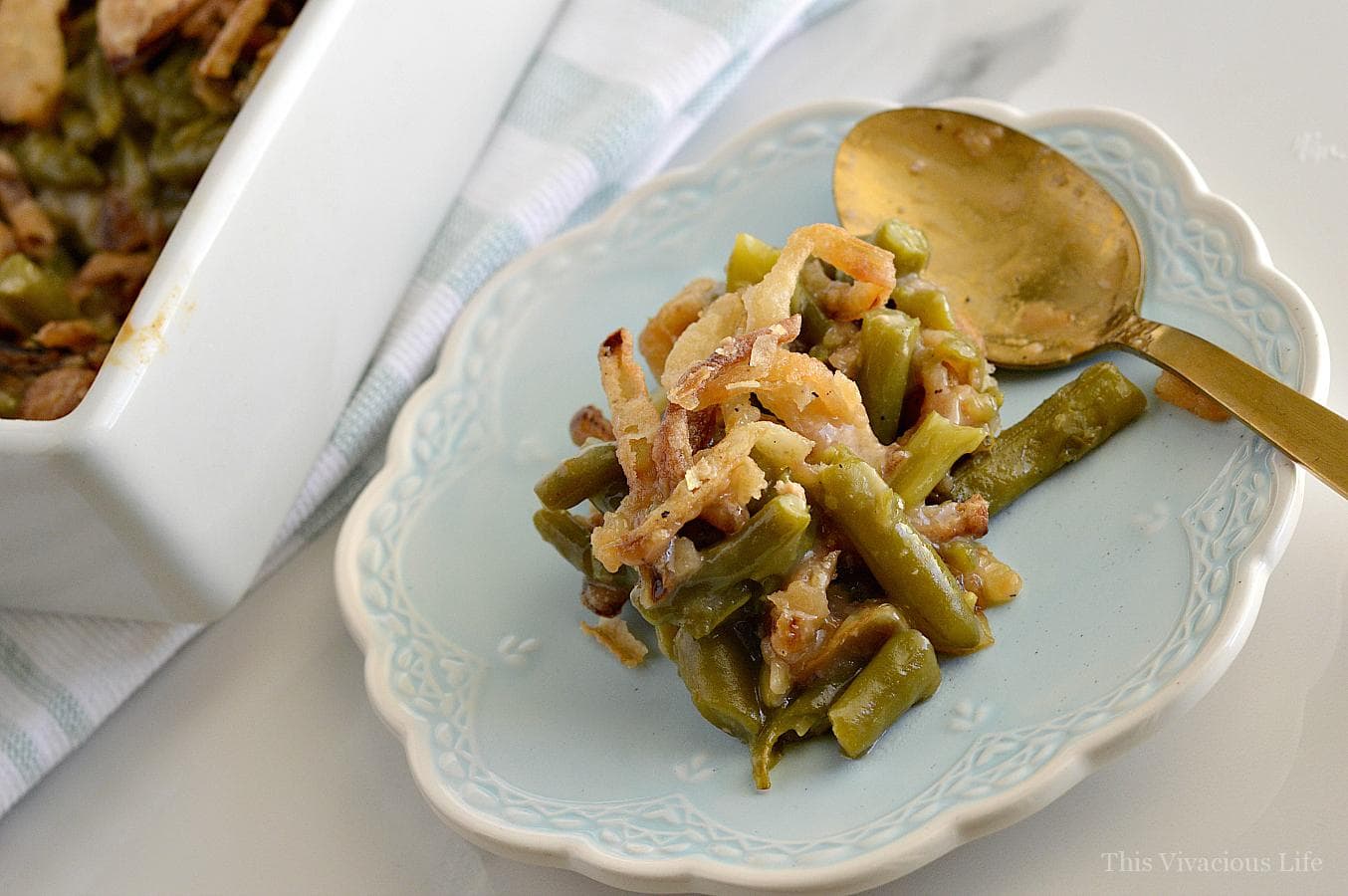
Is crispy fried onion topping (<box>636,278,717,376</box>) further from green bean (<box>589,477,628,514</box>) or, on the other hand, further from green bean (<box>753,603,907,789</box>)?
green bean (<box>753,603,907,789</box>)

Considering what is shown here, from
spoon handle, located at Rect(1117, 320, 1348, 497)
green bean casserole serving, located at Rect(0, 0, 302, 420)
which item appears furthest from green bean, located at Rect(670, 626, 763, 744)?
green bean casserole serving, located at Rect(0, 0, 302, 420)

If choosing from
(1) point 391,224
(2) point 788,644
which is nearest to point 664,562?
(2) point 788,644

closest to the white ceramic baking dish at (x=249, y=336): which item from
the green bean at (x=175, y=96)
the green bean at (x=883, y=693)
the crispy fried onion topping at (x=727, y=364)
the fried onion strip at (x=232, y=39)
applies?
the fried onion strip at (x=232, y=39)

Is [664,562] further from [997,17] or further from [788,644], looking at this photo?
[997,17]

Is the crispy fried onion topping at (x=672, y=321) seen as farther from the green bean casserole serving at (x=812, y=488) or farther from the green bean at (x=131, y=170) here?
the green bean at (x=131, y=170)

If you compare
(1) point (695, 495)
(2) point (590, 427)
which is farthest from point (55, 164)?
(1) point (695, 495)
